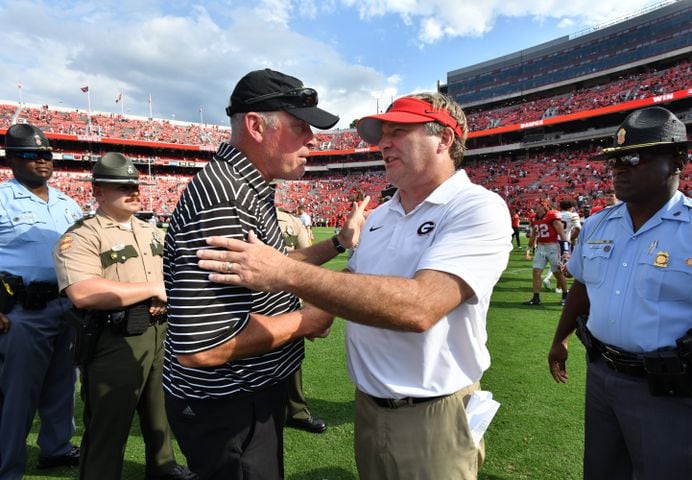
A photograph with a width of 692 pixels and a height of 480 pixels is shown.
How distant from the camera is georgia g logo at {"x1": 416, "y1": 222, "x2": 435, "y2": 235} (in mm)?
1751

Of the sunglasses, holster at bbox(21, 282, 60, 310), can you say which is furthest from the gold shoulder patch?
the sunglasses

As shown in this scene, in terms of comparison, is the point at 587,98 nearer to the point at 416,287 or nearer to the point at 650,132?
the point at 650,132

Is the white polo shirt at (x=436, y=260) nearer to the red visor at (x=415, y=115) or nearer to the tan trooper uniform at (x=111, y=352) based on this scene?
the red visor at (x=415, y=115)

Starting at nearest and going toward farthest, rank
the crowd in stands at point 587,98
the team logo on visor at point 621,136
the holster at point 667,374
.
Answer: the holster at point 667,374 → the team logo on visor at point 621,136 → the crowd in stands at point 587,98

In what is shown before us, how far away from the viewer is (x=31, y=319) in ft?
10.5

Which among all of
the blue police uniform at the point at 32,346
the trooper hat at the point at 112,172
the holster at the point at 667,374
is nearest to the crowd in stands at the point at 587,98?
the holster at the point at 667,374

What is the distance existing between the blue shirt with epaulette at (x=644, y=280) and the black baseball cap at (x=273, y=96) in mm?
1970

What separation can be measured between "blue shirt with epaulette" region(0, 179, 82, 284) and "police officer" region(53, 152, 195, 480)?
→ 0.81 meters

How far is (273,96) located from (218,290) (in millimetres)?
832

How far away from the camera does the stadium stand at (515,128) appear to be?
4269 centimetres

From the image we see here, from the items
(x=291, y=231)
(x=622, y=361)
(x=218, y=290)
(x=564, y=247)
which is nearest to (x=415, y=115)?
(x=218, y=290)

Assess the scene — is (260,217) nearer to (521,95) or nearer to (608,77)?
(608,77)

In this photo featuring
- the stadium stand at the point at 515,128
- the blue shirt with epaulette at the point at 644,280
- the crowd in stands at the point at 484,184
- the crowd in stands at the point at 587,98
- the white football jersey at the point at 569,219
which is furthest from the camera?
the stadium stand at the point at 515,128

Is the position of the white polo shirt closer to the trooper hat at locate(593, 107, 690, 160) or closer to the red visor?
the red visor
